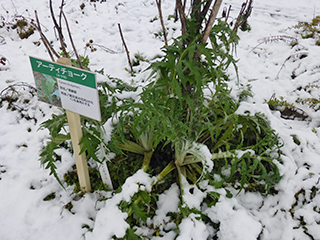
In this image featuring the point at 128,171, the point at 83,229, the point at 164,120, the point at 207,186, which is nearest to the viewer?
the point at 164,120

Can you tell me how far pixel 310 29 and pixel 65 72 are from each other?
4500 millimetres

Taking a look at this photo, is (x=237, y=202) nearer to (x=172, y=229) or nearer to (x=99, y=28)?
(x=172, y=229)

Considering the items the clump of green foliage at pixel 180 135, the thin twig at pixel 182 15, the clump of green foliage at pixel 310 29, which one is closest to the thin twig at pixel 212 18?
the clump of green foliage at pixel 180 135

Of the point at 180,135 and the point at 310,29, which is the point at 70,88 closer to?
the point at 180,135

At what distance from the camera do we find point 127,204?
5.55 ft

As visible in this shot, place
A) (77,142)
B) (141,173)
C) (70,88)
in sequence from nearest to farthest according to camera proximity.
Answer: (70,88) → (77,142) → (141,173)

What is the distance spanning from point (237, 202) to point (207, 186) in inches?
10.0

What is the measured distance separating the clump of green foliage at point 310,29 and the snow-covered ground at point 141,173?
0.17 metres

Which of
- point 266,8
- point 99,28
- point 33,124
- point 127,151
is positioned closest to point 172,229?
point 127,151

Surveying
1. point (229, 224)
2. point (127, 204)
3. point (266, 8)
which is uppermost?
point (266, 8)

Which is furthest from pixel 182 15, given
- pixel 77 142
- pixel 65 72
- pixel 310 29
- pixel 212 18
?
pixel 310 29

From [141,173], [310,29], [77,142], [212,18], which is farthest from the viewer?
[310,29]

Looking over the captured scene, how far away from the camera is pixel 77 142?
69.2 inches

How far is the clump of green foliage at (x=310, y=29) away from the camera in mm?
4184
